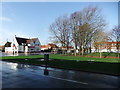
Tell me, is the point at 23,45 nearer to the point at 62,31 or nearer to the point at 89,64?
the point at 62,31

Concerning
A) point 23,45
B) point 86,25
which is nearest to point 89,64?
point 86,25

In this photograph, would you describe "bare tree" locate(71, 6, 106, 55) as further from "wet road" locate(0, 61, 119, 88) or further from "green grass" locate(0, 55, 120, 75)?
"wet road" locate(0, 61, 119, 88)

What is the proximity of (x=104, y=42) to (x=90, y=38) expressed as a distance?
6.88m

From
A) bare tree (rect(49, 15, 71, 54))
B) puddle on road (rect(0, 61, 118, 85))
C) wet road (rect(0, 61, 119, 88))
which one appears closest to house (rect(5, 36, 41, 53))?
bare tree (rect(49, 15, 71, 54))

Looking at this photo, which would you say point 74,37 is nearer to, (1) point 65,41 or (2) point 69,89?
(1) point 65,41

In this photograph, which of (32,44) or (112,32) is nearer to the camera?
(112,32)

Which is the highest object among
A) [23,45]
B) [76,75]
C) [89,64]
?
[23,45]

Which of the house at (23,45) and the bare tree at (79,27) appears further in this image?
the house at (23,45)

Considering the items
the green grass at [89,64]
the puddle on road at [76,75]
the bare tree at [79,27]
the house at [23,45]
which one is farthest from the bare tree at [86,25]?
the house at [23,45]

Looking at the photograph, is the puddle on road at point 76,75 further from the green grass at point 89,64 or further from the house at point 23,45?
the house at point 23,45

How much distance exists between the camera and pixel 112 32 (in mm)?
37250

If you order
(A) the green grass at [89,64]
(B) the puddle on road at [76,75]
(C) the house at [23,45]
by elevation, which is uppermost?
(C) the house at [23,45]

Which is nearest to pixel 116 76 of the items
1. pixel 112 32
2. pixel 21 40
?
pixel 112 32

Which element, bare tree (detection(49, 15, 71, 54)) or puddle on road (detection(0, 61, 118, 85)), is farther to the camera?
bare tree (detection(49, 15, 71, 54))
